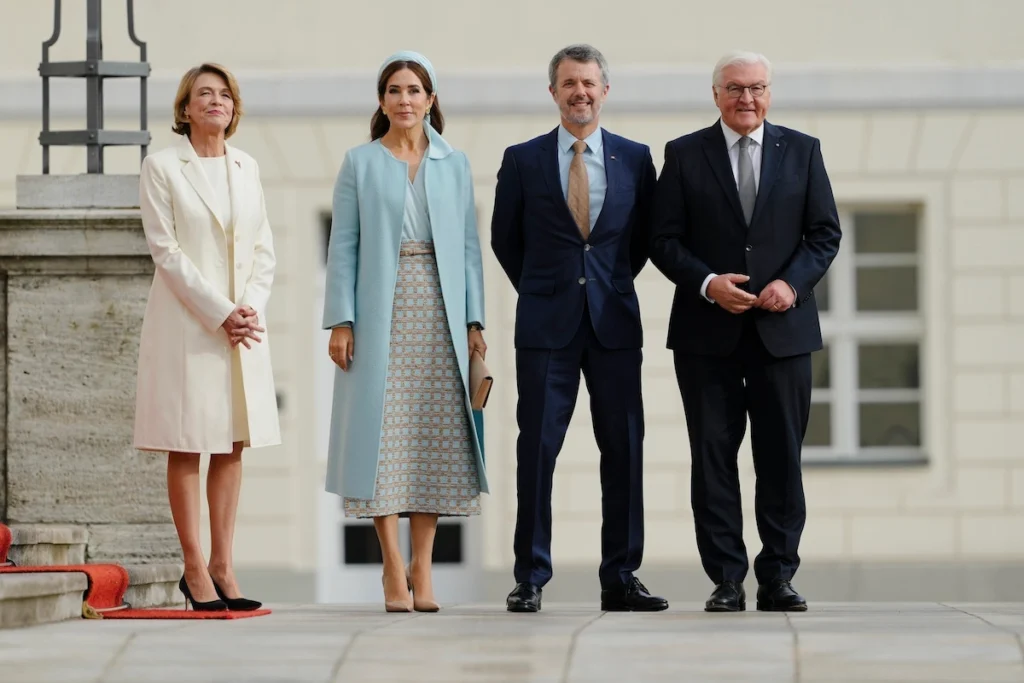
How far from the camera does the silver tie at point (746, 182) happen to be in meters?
6.25

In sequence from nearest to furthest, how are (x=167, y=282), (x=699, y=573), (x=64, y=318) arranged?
1. (x=167, y=282)
2. (x=64, y=318)
3. (x=699, y=573)

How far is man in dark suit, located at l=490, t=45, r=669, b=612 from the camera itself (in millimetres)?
A: 6250

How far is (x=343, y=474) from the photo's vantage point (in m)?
6.30

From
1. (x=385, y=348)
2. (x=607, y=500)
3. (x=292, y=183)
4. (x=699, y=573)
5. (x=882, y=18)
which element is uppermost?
(x=882, y=18)

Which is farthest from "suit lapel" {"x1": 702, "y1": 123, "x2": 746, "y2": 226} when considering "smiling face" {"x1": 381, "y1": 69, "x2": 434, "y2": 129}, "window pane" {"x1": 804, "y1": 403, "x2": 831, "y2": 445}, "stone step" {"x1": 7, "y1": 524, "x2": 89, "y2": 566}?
"window pane" {"x1": 804, "y1": 403, "x2": 831, "y2": 445}

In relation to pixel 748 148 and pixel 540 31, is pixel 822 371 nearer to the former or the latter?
pixel 540 31

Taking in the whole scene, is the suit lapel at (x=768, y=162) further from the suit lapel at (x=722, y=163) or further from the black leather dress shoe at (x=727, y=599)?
the black leather dress shoe at (x=727, y=599)

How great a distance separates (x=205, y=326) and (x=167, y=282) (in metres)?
0.18

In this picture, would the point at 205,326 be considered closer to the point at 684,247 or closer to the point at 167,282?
the point at 167,282

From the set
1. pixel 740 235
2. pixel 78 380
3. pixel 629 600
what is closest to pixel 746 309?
pixel 740 235

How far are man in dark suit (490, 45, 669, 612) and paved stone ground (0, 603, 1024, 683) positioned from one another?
2.00 ft

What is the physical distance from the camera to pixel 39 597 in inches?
231

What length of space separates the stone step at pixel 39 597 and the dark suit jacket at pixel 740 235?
2.00 m

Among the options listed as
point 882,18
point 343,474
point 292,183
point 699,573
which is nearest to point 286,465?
point 292,183
